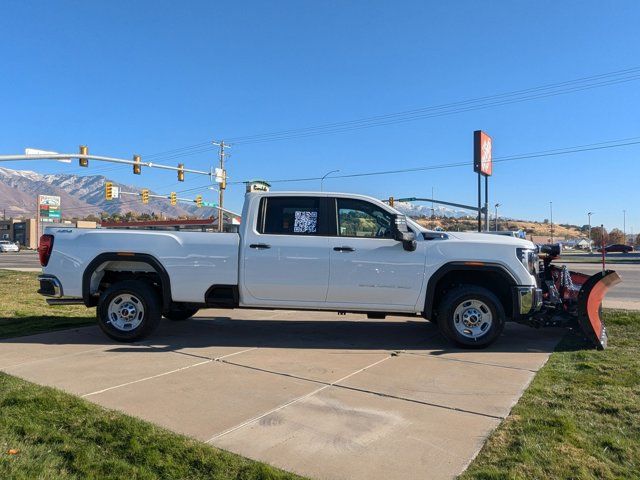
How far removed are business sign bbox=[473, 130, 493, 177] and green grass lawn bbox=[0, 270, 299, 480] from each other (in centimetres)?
3592

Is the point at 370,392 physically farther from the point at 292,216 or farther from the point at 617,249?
the point at 617,249

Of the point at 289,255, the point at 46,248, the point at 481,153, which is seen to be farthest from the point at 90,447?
the point at 481,153

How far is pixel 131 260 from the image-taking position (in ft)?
23.7

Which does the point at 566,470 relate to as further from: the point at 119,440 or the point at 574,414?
the point at 119,440

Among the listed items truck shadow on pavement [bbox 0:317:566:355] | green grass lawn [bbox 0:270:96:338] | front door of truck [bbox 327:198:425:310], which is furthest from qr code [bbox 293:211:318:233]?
green grass lawn [bbox 0:270:96:338]

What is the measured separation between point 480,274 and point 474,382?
6.60 ft

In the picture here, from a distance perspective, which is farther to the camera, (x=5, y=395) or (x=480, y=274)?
(x=480, y=274)

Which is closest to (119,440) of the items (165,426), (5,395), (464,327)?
(165,426)

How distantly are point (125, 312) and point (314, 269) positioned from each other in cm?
264

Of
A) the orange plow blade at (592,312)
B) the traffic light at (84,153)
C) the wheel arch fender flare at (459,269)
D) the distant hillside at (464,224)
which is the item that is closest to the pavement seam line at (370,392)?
the wheel arch fender flare at (459,269)

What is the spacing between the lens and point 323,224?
696 cm

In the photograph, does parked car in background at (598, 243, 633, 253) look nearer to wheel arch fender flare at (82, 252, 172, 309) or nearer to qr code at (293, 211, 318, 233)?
qr code at (293, 211, 318, 233)

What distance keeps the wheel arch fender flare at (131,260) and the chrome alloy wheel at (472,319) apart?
12.3 ft

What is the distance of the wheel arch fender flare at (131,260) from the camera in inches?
280
